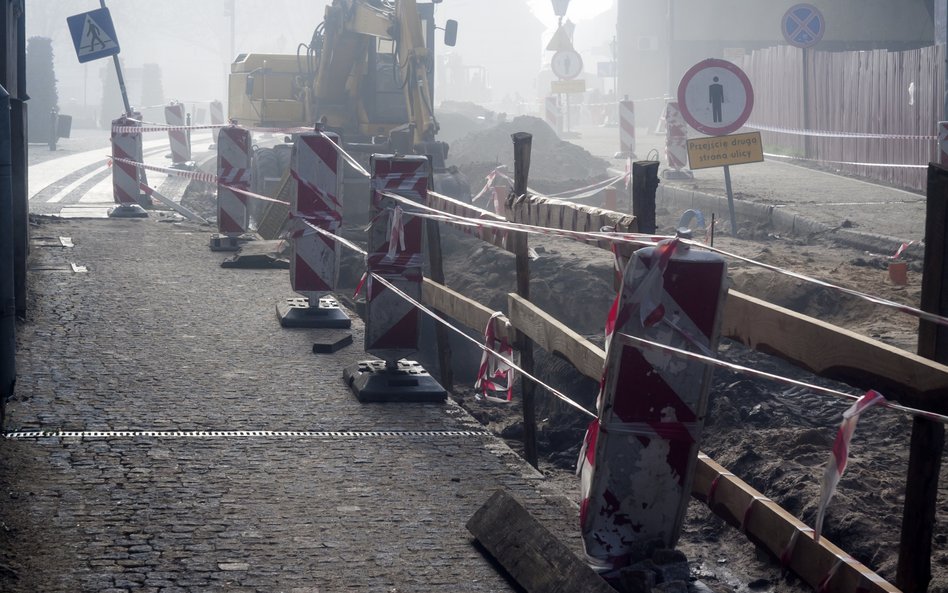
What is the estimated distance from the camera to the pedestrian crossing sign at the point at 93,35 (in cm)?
1692

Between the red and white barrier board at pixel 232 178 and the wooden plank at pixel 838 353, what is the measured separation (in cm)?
873

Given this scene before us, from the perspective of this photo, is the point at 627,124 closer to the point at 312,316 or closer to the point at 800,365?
the point at 312,316

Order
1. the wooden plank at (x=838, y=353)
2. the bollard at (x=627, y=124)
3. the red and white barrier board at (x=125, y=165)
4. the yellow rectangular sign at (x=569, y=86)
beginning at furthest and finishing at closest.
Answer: the yellow rectangular sign at (x=569, y=86)
the bollard at (x=627, y=124)
the red and white barrier board at (x=125, y=165)
the wooden plank at (x=838, y=353)

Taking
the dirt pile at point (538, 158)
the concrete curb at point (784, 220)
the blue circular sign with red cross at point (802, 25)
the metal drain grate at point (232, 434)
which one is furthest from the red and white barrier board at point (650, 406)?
the blue circular sign with red cross at point (802, 25)

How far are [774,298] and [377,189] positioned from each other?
170 inches

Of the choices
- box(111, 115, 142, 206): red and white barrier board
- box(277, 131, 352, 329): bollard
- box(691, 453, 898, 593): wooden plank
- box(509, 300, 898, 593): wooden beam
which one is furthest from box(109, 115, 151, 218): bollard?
box(691, 453, 898, 593): wooden plank

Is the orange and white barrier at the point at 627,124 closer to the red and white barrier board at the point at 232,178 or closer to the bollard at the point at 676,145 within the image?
the bollard at the point at 676,145

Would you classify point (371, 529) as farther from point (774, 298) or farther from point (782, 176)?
point (782, 176)

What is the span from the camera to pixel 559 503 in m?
4.61

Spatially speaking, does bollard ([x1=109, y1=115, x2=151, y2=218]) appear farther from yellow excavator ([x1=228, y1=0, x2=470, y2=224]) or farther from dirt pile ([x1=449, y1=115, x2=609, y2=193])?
dirt pile ([x1=449, y1=115, x2=609, y2=193])

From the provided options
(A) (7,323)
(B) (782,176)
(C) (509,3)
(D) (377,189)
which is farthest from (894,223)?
(C) (509,3)

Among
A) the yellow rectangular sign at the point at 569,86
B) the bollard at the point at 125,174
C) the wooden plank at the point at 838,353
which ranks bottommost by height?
the wooden plank at the point at 838,353

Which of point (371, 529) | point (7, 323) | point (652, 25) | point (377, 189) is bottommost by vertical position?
point (371, 529)

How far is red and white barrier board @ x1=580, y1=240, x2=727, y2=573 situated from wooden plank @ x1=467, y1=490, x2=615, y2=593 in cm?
13
